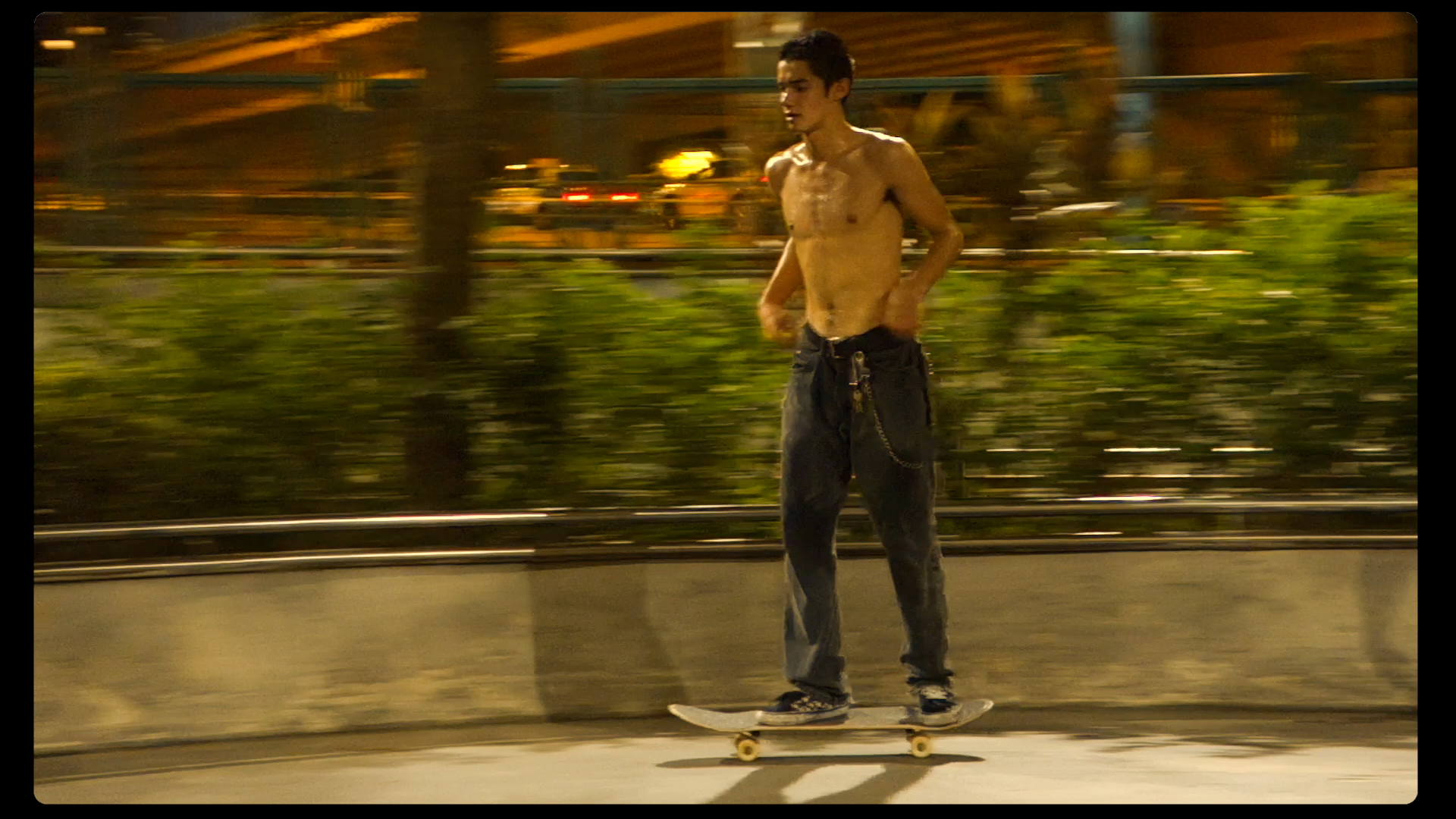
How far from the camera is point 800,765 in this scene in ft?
16.3

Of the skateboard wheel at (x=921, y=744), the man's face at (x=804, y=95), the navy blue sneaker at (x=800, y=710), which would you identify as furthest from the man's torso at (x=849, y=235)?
the skateboard wheel at (x=921, y=744)

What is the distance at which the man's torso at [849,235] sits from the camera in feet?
16.4

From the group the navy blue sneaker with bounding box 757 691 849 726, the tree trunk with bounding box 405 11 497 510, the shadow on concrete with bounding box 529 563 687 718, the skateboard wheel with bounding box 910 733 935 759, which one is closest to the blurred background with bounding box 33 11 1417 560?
the tree trunk with bounding box 405 11 497 510

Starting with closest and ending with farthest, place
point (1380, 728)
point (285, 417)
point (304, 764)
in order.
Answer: point (304, 764) → point (1380, 728) → point (285, 417)

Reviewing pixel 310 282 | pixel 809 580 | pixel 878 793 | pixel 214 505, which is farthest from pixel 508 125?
pixel 878 793

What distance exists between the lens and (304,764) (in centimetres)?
505

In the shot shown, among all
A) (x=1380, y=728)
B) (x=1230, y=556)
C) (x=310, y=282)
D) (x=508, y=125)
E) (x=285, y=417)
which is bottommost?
(x=1380, y=728)

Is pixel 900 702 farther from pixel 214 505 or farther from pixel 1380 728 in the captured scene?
pixel 214 505

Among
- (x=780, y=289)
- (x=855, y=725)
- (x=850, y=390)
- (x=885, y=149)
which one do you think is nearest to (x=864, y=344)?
(x=850, y=390)

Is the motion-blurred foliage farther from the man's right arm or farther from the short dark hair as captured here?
the short dark hair

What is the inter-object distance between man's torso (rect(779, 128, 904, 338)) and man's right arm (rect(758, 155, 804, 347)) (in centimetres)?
10

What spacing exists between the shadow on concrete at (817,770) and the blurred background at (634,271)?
38.0 inches

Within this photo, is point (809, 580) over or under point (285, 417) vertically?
under

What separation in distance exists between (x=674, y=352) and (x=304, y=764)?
187 centimetres
